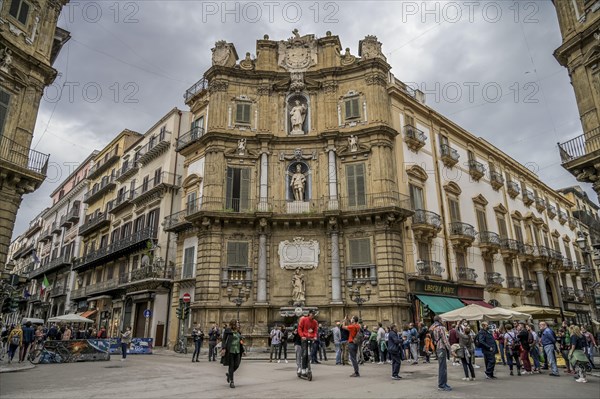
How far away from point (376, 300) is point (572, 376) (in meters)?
11.3

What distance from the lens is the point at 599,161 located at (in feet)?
52.7

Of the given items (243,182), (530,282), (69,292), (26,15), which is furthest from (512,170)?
(69,292)

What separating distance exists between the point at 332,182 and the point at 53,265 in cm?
3664

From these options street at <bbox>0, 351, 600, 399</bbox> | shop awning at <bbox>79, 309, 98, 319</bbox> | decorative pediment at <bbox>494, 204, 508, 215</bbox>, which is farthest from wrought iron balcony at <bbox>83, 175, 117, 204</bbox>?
decorative pediment at <bbox>494, 204, 508, 215</bbox>

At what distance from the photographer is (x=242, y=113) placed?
27.6 meters

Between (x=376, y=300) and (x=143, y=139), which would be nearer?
(x=376, y=300)

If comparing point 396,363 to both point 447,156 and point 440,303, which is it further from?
point 447,156

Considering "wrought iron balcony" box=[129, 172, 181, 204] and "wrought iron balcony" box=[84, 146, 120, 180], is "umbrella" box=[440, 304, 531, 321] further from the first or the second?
"wrought iron balcony" box=[84, 146, 120, 180]

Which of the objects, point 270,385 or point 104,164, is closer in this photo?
point 270,385

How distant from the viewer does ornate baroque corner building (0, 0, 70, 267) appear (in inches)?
642

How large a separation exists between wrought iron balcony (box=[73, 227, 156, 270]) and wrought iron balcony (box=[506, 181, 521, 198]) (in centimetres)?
2984

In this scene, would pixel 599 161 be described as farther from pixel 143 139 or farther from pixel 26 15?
pixel 143 139

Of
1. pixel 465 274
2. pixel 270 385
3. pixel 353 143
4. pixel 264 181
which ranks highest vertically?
pixel 353 143

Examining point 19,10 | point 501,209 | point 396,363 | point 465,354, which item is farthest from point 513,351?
point 501,209
